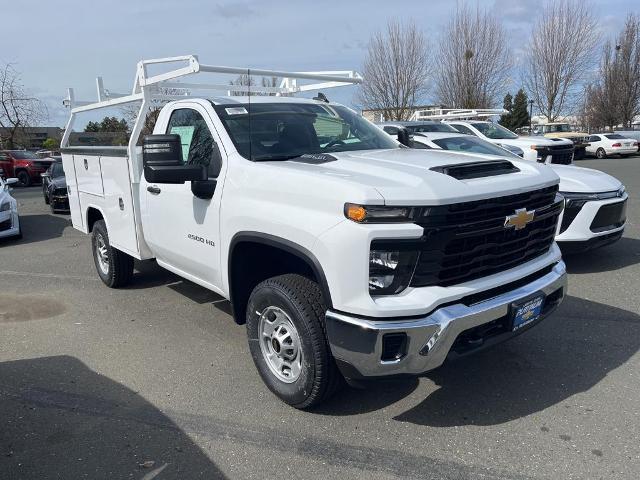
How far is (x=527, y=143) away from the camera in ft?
41.9

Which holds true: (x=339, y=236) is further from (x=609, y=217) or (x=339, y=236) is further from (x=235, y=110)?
(x=609, y=217)

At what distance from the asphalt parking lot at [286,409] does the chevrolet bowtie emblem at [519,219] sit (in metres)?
1.21

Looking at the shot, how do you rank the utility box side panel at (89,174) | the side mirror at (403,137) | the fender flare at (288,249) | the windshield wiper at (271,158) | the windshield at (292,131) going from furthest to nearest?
the utility box side panel at (89,174), the side mirror at (403,137), the windshield at (292,131), the windshield wiper at (271,158), the fender flare at (288,249)

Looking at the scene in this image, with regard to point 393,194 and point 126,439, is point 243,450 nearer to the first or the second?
point 126,439

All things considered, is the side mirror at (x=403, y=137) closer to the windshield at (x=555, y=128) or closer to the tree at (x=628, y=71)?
the windshield at (x=555, y=128)

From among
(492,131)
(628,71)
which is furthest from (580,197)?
(628,71)

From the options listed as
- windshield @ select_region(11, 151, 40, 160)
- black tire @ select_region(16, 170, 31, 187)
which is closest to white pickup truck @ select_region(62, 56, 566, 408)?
black tire @ select_region(16, 170, 31, 187)

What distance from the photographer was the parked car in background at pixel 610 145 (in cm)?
2717

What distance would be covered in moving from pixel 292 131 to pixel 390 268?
1.81 metres

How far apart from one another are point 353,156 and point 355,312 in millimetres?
1405

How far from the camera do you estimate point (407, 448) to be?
121 inches

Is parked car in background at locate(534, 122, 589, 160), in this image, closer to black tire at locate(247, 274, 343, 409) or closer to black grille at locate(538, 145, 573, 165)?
black grille at locate(538, 145, 573, 165)

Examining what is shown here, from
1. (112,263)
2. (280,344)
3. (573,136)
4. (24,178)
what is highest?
(280,344)

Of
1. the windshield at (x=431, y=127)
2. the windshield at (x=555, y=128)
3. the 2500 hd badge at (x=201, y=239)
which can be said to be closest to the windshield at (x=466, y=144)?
the windshield at (x=431, y=127)
